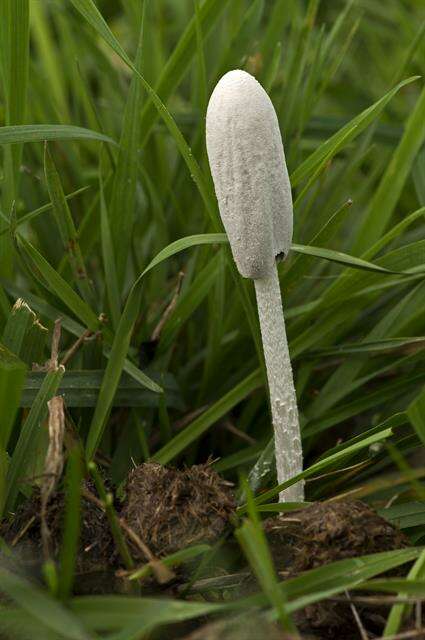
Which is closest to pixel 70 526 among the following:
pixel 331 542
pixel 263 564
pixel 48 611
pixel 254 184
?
pixel 48 611

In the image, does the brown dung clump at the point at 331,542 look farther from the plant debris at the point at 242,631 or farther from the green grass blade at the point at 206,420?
the green grass blade at the point at 206,420

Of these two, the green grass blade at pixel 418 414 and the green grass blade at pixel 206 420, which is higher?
the green grass blade at pixel 418 414

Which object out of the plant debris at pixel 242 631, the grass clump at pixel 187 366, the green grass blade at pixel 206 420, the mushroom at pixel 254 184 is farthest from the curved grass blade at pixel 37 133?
the plant debris at pixel 242 631

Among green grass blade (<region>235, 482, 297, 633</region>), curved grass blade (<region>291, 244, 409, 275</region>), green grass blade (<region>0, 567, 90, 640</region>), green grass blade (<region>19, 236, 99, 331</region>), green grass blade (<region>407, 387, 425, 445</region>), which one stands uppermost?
curved grass blade (<region>291, 244, 409, 275</region>)

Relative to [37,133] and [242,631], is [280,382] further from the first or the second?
[37,133]

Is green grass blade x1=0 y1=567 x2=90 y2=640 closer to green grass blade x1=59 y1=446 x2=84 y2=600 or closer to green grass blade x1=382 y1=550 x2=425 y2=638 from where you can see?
green grass blade x1=59 y1=446 x2=84 y2=600

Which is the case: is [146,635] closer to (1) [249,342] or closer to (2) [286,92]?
(1) [249,342]

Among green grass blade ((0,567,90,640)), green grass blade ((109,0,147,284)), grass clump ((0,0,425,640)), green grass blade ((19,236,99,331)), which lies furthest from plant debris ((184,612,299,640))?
green grass blade ((109,0,147,284))

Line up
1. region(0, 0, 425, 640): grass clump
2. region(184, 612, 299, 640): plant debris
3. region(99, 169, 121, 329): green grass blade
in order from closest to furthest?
1. region(184, 612, 299, 640): plant debris
2. region(0, 0, 425, 640): grass clump
3. region(99, 169, 121, 329): green grass blade

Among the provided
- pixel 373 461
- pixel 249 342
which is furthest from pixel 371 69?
pixel 373 461
